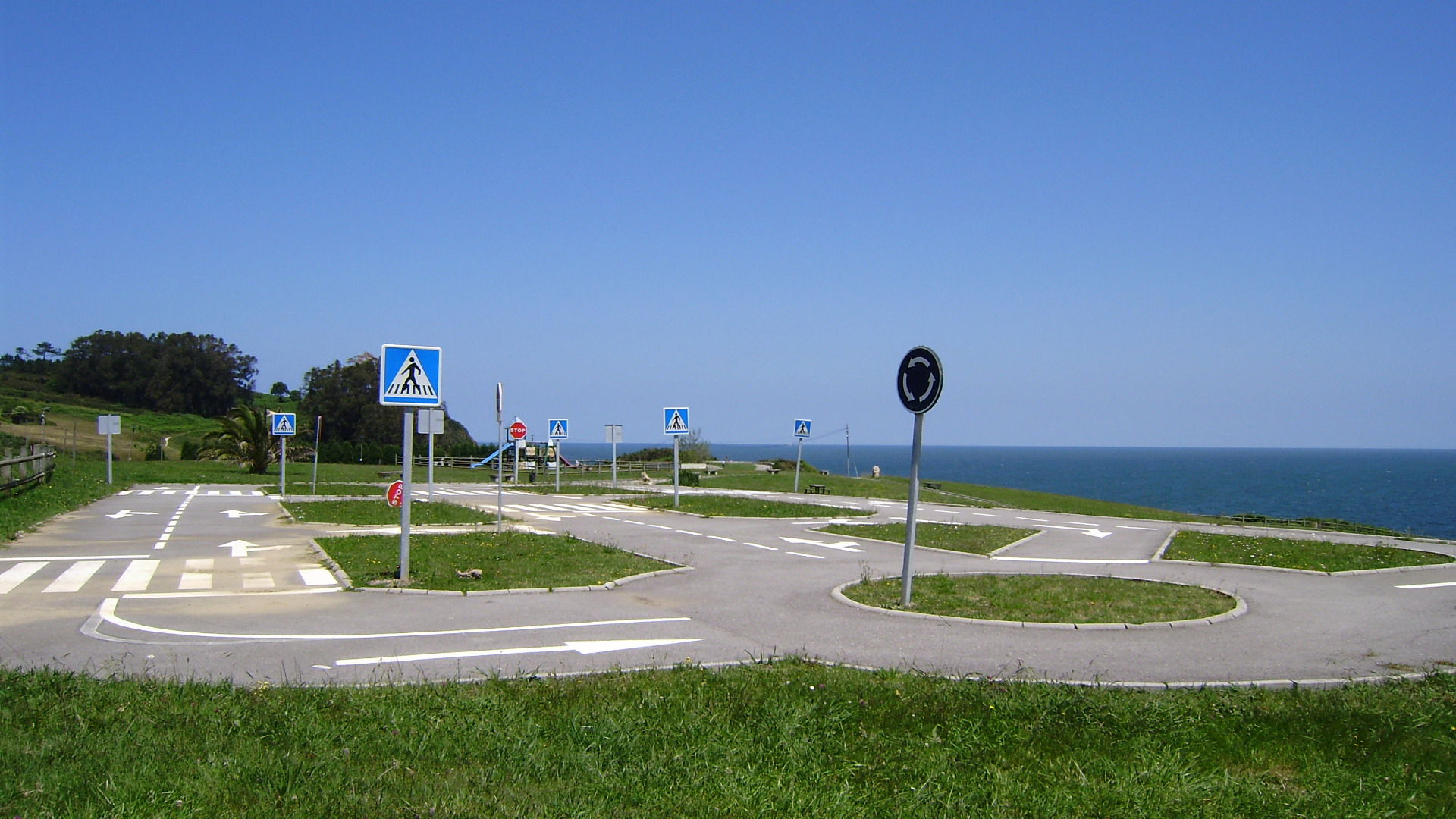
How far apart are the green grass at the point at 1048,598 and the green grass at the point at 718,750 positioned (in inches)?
143

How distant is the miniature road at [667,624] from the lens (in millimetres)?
8664

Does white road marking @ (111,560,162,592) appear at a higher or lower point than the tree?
lower

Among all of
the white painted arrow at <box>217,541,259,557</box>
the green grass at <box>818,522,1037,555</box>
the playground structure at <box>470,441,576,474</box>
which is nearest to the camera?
the white painted arrow at <box>217,541,259,557</box>

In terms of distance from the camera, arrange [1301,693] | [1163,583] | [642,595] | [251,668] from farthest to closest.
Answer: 1. [1163,583]
2. [642,595]
3. [251,668]
4. [1301,693]

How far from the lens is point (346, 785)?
4863mm

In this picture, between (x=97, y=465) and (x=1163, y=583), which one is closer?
(x=1163, y=583)

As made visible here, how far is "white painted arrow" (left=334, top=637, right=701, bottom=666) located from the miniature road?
34 millimetres

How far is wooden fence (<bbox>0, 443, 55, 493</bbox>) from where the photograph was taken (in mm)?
27541

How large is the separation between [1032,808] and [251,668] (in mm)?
6453

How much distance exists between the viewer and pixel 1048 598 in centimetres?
1231

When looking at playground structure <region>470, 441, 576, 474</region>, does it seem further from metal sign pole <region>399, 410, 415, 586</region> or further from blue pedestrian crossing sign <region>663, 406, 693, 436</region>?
metal sign pole <region>399, 410, 415, 586</region>

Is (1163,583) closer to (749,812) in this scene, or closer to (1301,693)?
(1301,693)

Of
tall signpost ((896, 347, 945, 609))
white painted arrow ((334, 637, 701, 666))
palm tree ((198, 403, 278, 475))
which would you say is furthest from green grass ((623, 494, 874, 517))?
palm tree ((198, 403, 278, 475))

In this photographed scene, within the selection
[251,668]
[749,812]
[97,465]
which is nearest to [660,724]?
[749,812]
